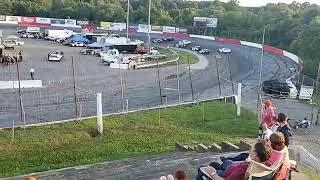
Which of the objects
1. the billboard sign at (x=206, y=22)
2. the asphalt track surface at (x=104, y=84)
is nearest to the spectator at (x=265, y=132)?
the asphalt track surface at (x=104, y=84)

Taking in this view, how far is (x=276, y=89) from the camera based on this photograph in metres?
35.3

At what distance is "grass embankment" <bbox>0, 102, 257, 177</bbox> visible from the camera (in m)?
15.9

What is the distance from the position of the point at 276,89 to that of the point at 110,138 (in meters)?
20.0

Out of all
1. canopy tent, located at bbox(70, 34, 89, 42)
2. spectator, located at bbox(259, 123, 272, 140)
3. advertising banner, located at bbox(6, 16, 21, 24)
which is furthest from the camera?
advertising banner, located at bbox(6, 16, 21, 24)

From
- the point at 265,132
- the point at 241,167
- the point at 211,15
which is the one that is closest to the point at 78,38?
the point at 211,15

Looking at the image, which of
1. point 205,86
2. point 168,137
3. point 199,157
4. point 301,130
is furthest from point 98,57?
point 199,157

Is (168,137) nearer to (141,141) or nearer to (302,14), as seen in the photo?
(141,141)

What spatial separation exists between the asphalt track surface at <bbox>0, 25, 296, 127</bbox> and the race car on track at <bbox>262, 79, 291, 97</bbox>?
3.23ft

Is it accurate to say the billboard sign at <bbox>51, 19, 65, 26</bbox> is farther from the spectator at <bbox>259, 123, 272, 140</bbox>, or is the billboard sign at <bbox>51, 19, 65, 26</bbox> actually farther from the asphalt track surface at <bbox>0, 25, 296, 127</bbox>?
the spectator at <bbox>259, 123, 272, 140</bbox>

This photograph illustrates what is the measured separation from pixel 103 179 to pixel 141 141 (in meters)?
6.50

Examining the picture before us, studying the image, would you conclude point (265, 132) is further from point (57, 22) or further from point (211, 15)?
point (211, 15)

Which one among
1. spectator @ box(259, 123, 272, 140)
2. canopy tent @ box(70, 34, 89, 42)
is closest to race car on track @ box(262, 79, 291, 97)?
spectator @ box(259, 123, 272, 140)

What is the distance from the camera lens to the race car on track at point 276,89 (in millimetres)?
34969

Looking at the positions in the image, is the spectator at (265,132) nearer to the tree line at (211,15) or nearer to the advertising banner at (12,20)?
the tree line at (211,15)
